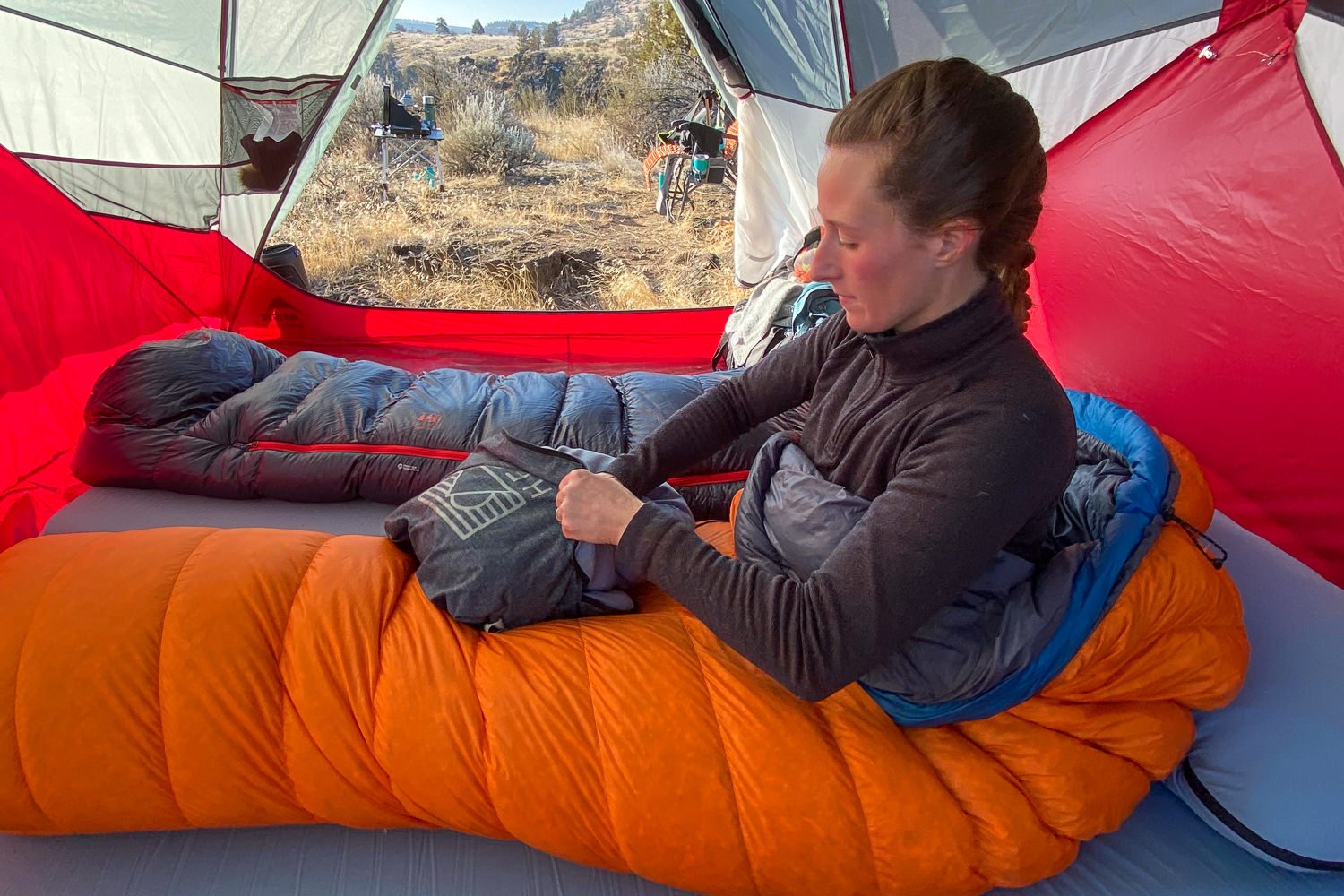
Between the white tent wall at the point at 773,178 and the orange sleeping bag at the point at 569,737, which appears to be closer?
the orange sleeping bag at the point at 569,737

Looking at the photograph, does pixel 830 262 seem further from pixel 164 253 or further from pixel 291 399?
pixel 164 253

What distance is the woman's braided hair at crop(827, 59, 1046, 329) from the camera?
84 centimetres

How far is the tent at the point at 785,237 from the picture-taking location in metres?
1.39

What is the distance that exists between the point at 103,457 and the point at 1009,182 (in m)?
1.73

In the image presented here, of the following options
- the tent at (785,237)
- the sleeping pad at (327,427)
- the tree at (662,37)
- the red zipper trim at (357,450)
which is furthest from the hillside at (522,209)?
the red zipper trim at (357,450)

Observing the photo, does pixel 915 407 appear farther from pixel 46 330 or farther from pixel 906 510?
pixel 46 330

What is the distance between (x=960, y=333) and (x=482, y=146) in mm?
6516

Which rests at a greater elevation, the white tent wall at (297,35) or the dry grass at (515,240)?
the white tent wall at (297,35)

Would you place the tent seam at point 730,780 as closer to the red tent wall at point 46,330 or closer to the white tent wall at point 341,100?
the red tent wall at point 46,330

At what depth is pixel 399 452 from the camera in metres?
1.69

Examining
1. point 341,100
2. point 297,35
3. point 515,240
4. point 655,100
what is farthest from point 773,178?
point 655,100

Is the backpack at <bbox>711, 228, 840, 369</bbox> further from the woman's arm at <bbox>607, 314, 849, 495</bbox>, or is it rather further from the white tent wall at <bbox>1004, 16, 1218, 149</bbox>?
the woman's arm at <bbox>607, 314, 849, 495</bbox>

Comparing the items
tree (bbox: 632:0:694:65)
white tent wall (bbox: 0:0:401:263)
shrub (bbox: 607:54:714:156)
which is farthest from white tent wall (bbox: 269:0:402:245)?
tree (bbox: 632:0:694:65)

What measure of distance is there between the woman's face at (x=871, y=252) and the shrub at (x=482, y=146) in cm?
623
